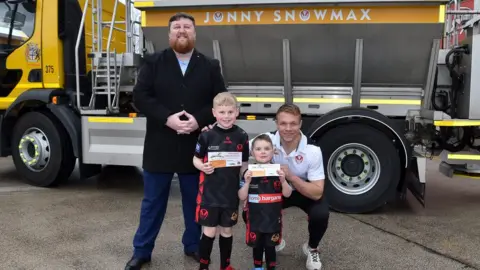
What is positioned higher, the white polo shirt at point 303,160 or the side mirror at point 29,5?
the side mirror at point 29,5

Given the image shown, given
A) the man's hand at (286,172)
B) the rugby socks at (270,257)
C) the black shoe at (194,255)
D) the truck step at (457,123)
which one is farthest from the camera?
the truck step at (457,123)

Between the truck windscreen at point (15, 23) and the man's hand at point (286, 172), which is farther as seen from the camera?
the truck windscreen at point (15, 23)

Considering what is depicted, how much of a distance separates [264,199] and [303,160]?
17.5 inches

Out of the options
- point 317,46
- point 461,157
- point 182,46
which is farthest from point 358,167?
point 182,46

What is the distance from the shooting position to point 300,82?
5137mm

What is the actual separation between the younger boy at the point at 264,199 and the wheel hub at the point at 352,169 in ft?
6.53

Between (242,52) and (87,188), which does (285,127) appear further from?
(87,188)

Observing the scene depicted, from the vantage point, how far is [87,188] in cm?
597

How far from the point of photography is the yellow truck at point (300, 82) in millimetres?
4613

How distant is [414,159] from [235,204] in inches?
101

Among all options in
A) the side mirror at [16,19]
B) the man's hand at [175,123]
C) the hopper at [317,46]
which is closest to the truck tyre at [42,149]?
the side mirror at [16,19]

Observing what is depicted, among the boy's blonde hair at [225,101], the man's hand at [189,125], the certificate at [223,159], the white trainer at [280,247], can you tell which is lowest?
the white trainer at [280,247]

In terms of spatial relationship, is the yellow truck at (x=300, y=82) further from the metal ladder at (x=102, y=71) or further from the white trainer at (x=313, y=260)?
the white trainer at (x=313, y=260)

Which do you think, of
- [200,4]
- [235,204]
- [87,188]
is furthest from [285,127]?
[87,188]
